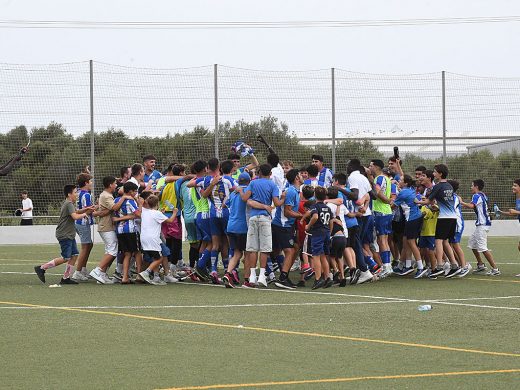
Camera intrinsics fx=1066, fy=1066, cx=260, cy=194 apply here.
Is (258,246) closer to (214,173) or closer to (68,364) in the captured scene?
(214,173)

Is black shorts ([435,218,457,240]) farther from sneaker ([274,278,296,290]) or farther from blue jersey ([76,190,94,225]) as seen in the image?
blue jersey ([76,190,94,225])

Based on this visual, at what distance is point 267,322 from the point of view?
41.0 feet

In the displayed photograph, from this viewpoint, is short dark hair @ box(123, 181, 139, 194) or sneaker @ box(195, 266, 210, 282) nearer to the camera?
short dark hair @ box(123, 181, 139, 194)

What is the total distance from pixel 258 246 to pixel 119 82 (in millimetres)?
16315

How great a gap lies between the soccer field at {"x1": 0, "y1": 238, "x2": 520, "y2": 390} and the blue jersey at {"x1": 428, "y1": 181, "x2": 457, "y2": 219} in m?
1.97

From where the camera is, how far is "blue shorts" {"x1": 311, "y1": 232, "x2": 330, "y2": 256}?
666 inches

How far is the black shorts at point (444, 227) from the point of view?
19094 millimetres

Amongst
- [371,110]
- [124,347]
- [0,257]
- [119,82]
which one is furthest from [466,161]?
[124,347]

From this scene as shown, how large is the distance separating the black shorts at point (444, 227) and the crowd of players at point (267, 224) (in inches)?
0.7

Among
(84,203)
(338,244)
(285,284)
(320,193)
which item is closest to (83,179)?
(84,203)

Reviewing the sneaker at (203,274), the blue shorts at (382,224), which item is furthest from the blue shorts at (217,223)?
the blue shorts at (382,224)

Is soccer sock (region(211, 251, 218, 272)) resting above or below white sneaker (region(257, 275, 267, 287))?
above

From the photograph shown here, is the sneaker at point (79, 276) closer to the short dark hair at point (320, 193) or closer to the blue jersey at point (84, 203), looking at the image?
the blue jersey at point (84, 203)

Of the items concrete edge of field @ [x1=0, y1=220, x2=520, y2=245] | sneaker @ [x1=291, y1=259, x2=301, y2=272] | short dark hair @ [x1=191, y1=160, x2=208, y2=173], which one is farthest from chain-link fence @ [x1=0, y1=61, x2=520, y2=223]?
short dark hair @ [x1=191, y1=160, x2=208, y2=173]
